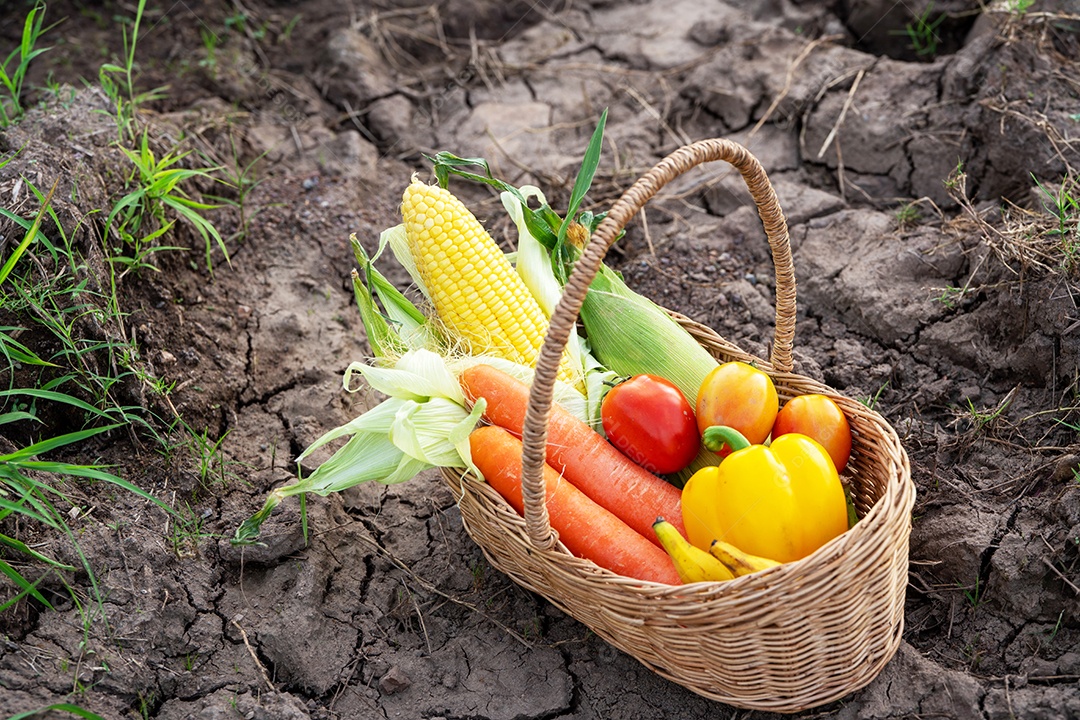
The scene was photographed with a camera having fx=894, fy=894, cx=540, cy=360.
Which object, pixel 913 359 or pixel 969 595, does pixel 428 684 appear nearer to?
pixel 969 595

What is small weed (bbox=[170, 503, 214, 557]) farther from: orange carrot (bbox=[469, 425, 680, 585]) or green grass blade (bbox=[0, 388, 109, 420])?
orange carrot (bbox=[469, 425, 680, 585])

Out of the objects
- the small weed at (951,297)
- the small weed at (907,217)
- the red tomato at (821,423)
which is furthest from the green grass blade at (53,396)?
the small weed at (907,217)

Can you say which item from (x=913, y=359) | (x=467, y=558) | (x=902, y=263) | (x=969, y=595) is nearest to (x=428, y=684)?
(x=467, y=558)

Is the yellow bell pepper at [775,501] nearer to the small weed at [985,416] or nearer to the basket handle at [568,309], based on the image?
the basket handle at [568,309]

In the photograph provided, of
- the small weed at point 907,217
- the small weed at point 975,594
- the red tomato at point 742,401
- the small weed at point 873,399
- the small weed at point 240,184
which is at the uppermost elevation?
the red tomato at point 742,401

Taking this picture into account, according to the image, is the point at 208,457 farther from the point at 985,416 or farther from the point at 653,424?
the point at 985,416

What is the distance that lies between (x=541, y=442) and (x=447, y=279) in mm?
916

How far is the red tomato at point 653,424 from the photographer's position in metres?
2.60

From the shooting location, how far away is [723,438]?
2482 mm

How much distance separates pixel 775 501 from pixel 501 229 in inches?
85.0

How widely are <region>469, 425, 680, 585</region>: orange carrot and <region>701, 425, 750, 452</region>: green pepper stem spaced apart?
13.0 inches

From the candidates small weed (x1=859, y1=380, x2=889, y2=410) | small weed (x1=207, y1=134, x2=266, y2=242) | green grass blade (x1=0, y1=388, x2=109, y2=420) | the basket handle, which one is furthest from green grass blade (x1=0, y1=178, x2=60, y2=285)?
small weed (x1=859, y1=380, x2=889, y2=410)

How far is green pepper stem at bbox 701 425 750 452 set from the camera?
2441 mm

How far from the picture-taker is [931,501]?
2779 mm
